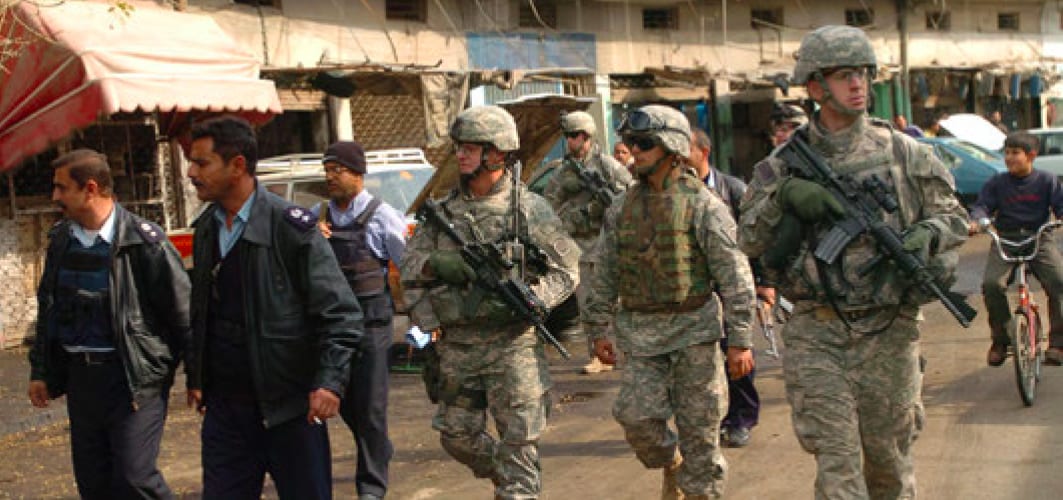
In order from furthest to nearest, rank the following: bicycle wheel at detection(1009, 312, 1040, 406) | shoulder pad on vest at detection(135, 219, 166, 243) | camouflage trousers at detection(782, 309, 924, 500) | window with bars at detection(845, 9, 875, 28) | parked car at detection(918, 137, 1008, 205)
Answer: window with bars at detection(845, 9, 875, 28) < parked car at detection(918, 137, 1008, 205) < bicycle wheel at detection(1009, 312, 1040, 406) < shoulder pad on vest at detection(135, 219, 166, 243) < camouflage trousers at detection(782, 309, 924, 500)

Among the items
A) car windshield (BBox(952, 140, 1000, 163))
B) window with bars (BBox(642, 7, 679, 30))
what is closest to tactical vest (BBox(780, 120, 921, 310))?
car windshield (BBox(952, 140, 1000, 163))

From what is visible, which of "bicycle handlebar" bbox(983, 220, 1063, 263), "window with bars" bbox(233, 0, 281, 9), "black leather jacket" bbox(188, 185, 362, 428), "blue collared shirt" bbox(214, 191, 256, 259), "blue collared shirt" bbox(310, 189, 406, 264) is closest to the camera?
"black leather jacket" bbox(188, 185, 362, 428)

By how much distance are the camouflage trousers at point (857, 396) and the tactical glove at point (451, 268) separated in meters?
1.38

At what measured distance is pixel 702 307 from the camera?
568cm

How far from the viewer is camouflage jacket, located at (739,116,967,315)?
488 cm

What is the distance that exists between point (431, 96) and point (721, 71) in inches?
354

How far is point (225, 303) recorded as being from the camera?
14.8ft

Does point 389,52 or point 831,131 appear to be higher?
point 389,52

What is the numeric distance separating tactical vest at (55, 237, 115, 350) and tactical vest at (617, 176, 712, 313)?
2.15m

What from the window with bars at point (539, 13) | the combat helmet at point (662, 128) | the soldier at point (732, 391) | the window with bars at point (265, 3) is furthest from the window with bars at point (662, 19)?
the combat helmet at point (662, 128)

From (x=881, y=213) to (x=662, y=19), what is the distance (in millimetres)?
22886

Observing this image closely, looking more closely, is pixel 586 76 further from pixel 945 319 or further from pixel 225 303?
pixel 225 303

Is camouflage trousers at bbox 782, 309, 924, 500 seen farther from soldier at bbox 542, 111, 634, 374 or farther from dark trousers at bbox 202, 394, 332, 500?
soldier at bbox 542, 111, 634, 374

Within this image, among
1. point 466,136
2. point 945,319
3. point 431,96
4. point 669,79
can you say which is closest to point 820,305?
point 466,136
